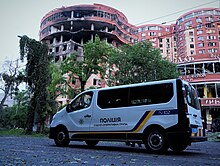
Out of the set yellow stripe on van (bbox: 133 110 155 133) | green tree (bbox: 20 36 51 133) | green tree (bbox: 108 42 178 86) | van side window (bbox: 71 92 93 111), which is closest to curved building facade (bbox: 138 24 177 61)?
green tree (bbox: 108 42 178 86)

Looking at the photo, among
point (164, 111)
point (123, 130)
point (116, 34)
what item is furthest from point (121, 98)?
point (116, 34)

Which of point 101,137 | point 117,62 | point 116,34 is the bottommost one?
point 101,137

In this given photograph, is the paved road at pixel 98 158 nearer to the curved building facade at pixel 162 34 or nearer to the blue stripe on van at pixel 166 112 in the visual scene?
the blue stripe on van at pixel 166 112

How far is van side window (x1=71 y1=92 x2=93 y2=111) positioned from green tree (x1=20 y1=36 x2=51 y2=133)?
45.6 feet

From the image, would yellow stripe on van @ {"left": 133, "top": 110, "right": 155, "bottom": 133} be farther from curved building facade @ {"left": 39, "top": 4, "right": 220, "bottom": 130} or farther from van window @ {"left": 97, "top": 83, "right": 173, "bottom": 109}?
curved building facade @ {"left": 39, "top": 4, "right": 220, "bottom": 130}

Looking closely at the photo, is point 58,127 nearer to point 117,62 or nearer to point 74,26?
point 117,62

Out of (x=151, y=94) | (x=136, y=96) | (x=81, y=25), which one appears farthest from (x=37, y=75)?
(x=81, y=25)

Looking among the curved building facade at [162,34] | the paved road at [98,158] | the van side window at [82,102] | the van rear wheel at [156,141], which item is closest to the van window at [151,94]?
the van rear wheel at [156,141]

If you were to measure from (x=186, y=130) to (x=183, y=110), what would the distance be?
1.97 feet

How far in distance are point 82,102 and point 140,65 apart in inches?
577

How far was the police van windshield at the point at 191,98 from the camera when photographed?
7.49 meters

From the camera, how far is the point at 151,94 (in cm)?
772

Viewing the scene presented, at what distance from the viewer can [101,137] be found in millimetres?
8562

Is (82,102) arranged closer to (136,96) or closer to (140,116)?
(136,96)
